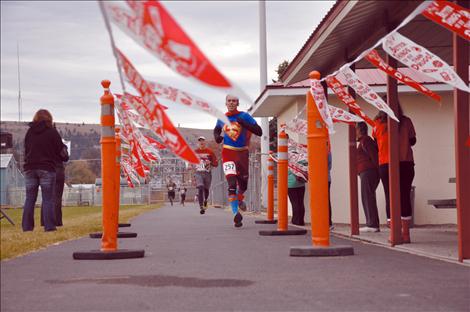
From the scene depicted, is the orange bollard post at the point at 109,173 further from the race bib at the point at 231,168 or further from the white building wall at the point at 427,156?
the white building wall at the point at 427,156

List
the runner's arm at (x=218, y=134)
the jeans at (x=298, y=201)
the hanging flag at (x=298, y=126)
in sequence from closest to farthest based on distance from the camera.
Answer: the hanging flag at (x=298, y=126) → the runner's arm at (x=218, y=134) → the jeans at (x=298, y=201)

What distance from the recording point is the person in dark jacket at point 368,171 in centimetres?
1408

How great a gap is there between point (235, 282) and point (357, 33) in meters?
5.41

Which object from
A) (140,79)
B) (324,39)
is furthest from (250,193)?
(140,79)

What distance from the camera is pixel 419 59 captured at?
6977 mm

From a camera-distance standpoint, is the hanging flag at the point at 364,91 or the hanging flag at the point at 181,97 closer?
the hanging flag at the point at 181,97

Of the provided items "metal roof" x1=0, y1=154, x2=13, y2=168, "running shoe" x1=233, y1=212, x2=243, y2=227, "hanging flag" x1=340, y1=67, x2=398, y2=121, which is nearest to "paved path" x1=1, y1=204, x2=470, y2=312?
"hanging flag" x1=340, y1=67, x2=398, y2=121

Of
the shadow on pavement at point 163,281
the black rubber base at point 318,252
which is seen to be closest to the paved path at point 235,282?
the shadow on pavement at point 163,281

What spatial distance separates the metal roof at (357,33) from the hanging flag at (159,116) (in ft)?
18.3

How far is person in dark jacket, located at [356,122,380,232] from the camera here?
46.2 feet

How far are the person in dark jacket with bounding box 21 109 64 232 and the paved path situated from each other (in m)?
4.97

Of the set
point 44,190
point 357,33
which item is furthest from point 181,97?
point 44,190

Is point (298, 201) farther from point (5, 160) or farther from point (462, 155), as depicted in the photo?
point (5, 160)

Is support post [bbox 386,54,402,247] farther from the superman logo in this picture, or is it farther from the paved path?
the superman logo
